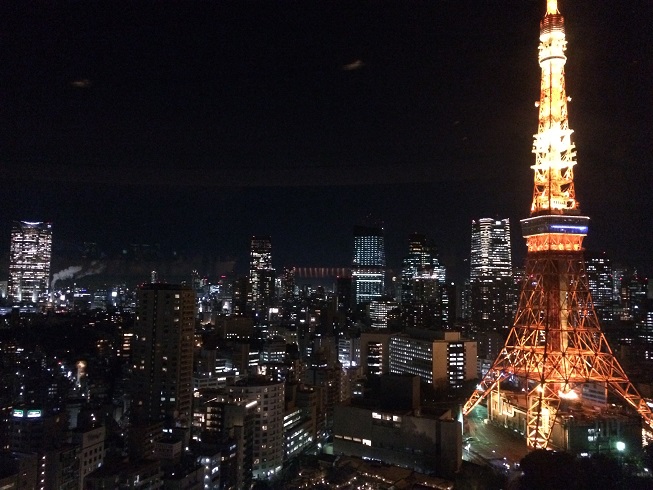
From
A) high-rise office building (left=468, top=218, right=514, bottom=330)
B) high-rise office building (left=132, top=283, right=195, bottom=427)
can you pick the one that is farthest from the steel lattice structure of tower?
high-rise office building (left=468, top=218, right=514, bottom=330)

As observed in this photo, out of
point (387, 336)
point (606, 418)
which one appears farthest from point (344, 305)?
point (606, 418)

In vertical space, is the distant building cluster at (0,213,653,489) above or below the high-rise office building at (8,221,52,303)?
below

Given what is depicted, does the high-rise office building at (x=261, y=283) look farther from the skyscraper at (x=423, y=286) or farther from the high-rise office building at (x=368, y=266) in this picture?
the skyscraper at (x=423, y=286)

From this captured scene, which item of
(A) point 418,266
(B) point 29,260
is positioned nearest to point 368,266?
(A) point 418,266

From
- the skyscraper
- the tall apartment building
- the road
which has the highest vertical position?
the skyscraper

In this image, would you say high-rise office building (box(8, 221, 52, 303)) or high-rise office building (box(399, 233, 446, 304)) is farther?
high-rise office building (box(399, 233, 446, 304))

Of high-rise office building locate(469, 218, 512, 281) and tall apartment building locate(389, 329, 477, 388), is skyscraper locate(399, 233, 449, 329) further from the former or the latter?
tall apartment building locate(389, 329, 477, 388)

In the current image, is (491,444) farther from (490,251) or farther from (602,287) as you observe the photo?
(490,251)

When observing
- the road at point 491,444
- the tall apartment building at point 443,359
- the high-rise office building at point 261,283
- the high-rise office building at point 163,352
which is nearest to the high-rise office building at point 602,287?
the tall apartment building at point 443,359
